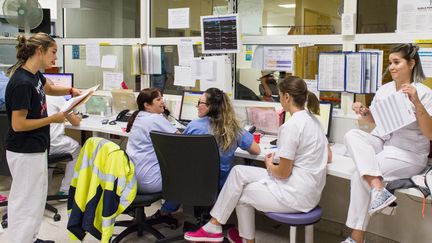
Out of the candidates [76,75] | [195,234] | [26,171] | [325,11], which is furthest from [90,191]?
[76,75]

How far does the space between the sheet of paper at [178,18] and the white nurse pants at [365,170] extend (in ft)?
7.09

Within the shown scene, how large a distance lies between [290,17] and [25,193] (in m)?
2.51

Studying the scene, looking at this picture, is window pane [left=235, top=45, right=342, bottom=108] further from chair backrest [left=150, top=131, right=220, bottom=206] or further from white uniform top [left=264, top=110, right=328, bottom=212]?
chair backrest [left=150, top=131, right=220, bottom=206]

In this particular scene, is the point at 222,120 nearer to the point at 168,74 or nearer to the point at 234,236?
the point at 234,236

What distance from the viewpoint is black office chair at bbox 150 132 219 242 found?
2.40 m

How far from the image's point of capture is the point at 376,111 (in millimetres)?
2338

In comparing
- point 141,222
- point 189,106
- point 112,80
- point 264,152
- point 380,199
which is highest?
point 112,80

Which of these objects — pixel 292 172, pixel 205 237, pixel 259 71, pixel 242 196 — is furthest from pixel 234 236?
pixel 259 71

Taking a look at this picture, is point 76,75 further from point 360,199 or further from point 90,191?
point 360,199

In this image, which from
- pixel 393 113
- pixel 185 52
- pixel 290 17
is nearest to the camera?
pixel 393 113

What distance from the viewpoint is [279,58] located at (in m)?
3.36

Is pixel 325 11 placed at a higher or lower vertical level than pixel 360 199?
higher

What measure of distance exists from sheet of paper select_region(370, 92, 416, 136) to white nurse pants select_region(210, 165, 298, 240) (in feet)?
2.29

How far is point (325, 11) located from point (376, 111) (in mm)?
1334
